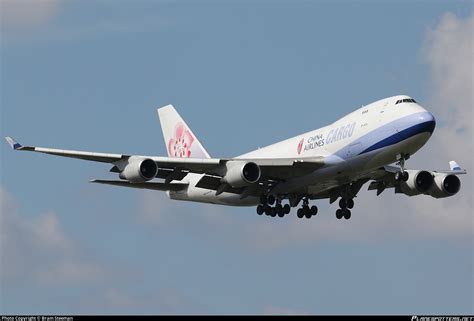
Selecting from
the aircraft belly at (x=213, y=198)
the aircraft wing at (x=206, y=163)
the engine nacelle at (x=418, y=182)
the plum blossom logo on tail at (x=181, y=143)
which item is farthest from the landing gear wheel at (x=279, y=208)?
the plum blossom logo on tail at (x=181, y=143)

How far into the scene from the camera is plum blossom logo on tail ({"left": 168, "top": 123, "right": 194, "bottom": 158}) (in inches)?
3078

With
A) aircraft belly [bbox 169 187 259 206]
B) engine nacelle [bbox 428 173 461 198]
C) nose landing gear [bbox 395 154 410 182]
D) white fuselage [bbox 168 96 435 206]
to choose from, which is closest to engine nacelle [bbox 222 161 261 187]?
white fuselage [bbox 168 96 435 206]

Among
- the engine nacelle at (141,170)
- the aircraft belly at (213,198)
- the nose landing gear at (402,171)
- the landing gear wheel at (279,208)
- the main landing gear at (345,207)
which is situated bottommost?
the nose landing gear at (402,171)

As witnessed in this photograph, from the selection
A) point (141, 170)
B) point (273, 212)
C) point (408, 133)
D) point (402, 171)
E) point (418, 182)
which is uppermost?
point (141, 170)

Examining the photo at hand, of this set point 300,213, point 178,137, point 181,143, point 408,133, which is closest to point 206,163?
point 300,213

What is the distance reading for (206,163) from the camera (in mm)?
66188

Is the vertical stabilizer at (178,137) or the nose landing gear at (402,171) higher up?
the vertical stabilizer at (178,137)

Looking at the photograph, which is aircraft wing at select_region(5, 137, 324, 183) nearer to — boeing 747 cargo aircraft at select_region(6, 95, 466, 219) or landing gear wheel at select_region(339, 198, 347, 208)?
boeing 747 cargo aircraft at select_region(6, 95, 466, 219)

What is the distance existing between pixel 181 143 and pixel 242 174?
15.2m

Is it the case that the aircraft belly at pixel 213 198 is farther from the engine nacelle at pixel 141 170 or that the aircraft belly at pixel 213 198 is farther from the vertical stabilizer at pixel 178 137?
the engine nacelle at pixel 141 170

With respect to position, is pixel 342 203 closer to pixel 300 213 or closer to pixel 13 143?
pixel 300 213

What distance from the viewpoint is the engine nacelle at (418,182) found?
229ft

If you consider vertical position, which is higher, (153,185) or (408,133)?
(153,185)

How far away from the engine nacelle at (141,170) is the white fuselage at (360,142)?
8.15 meters
